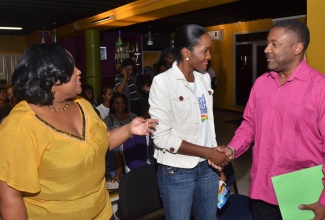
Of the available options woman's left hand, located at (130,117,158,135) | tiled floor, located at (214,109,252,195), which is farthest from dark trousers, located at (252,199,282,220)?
tiled floor, located at (214,109,252,195)

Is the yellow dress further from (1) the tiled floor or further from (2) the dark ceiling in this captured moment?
(2) the dark ceiling

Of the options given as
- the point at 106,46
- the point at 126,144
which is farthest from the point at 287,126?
the point at 106,46

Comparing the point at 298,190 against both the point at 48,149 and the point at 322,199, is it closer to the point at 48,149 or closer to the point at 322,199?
the point at 322,199

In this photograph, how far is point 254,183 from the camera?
177 cm

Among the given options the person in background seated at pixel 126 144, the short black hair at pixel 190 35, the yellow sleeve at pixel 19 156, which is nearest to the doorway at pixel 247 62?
the person in background seated at pixel 126 144

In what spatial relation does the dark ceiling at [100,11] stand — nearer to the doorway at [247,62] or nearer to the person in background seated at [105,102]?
the doorway at [247,62]

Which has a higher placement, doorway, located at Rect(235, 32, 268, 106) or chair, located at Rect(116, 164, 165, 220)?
doorway, located at Rect(235, 32, 268, 106)

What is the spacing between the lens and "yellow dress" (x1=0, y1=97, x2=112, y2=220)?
1.27 m

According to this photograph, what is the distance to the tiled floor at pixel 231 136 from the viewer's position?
4.59 meters

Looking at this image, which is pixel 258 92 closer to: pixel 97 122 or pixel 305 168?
pixel 305 168

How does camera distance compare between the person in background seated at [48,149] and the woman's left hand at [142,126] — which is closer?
the person in background seated at [48,149]

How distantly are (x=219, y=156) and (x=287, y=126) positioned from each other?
441 millimetres

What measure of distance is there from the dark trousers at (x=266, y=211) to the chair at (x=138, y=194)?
811 millimetres

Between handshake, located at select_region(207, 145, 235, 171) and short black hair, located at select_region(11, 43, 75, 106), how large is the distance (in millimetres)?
947
